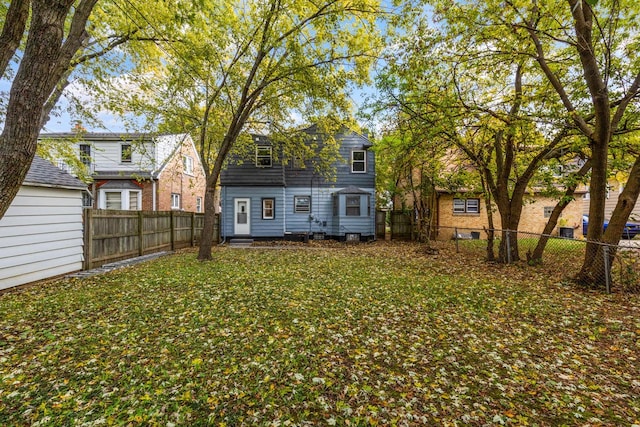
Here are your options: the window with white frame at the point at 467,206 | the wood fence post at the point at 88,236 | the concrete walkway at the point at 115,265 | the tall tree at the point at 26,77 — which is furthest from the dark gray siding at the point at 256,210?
the tall tree at the point at 26,77

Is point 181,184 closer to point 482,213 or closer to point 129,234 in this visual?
point 129,234

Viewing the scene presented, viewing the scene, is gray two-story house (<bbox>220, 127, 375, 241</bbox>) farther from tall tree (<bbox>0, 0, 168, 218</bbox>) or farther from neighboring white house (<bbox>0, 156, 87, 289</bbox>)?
tall tree (<bbox>0, 0, 168, 218</bbox>)

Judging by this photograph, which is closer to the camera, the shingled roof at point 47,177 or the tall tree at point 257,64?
the shingled roof at point 47,177

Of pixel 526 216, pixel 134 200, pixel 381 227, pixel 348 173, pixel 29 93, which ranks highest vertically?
pixel 348 173

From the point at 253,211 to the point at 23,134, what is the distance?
561 inches

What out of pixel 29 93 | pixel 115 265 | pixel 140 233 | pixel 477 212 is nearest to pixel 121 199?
pixel 140 233

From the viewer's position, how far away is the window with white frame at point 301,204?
675 inches

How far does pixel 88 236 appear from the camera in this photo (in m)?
8.19

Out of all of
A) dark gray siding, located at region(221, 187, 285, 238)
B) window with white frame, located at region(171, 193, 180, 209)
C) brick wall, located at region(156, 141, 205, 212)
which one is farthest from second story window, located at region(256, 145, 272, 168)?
window with white frame, located at region(171, 193, 180, 209)

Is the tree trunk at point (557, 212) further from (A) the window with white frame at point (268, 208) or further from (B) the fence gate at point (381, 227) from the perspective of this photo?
(A) the window with white frame at point (268, 208)

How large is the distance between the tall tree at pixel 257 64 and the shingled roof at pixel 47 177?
141 inches

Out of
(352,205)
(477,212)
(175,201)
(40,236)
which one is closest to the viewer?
(40,236)

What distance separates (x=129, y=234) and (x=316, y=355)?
30.7 feet

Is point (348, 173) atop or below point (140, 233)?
atop
